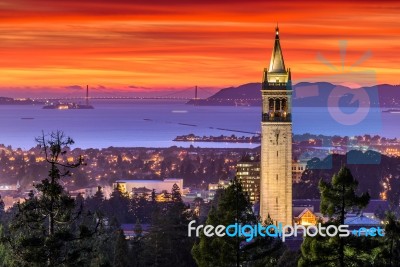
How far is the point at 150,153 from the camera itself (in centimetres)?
15188

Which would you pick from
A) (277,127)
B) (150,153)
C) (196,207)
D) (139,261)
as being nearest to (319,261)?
(139,261)

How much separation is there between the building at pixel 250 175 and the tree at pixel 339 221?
171 ft

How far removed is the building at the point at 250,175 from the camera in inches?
3004

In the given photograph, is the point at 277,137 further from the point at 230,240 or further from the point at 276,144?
the point at 230,240

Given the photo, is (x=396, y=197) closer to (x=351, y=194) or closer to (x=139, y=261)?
(x=139, y=261)

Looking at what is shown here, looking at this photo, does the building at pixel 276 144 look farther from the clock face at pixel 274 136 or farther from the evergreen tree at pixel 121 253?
the evergreen tree at pixel 121 253

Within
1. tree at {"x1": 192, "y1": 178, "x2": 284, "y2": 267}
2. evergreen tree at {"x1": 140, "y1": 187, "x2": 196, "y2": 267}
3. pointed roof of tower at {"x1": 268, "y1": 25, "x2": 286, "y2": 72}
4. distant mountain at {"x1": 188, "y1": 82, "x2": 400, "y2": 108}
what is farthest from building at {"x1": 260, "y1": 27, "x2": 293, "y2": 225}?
tree at {"x1": 192, "y1": 178, "x2": 284, "y2": 267}

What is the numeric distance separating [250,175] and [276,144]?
3621cm

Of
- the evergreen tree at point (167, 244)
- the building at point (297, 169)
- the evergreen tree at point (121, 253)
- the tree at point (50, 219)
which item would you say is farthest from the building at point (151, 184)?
the tree at point (50, 219)

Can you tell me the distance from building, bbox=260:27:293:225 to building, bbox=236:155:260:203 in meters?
26.3

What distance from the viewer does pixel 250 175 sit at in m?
82.2

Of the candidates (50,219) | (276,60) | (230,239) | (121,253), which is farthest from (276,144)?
(50,219)

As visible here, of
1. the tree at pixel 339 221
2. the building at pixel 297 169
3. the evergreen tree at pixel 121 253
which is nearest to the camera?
the tree at pixel 339 221

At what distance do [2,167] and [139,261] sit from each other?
285 ft
